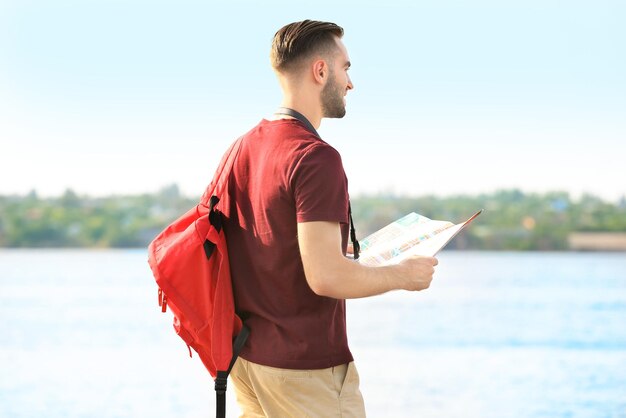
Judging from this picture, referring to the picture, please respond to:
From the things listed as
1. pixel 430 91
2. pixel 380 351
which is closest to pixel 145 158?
pixel 430 91

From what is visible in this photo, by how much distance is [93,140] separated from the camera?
48031 millimetres

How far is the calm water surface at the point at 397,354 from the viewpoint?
7246 mm

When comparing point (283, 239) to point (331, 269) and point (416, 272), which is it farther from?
point (416, 272)

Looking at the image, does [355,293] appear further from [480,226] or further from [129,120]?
[129,120]

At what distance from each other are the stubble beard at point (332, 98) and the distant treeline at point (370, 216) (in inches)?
1450

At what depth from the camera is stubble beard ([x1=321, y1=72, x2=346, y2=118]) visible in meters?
1.92

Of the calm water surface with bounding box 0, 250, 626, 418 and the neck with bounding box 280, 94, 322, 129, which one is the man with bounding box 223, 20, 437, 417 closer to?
the neck with bounding box 280, 94, 322, 129

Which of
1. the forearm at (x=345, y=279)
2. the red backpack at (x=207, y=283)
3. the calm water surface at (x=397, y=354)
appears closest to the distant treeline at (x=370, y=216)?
the calm water surface at (x=397, y=354)

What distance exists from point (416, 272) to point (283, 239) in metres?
0.26

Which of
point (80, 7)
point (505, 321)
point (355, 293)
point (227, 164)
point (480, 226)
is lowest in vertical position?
point (480, 226)

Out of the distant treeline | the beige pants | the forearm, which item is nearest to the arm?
the forearm

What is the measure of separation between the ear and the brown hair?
0.9 inches

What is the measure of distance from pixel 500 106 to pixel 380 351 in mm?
36869

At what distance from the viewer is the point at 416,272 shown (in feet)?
6.05
